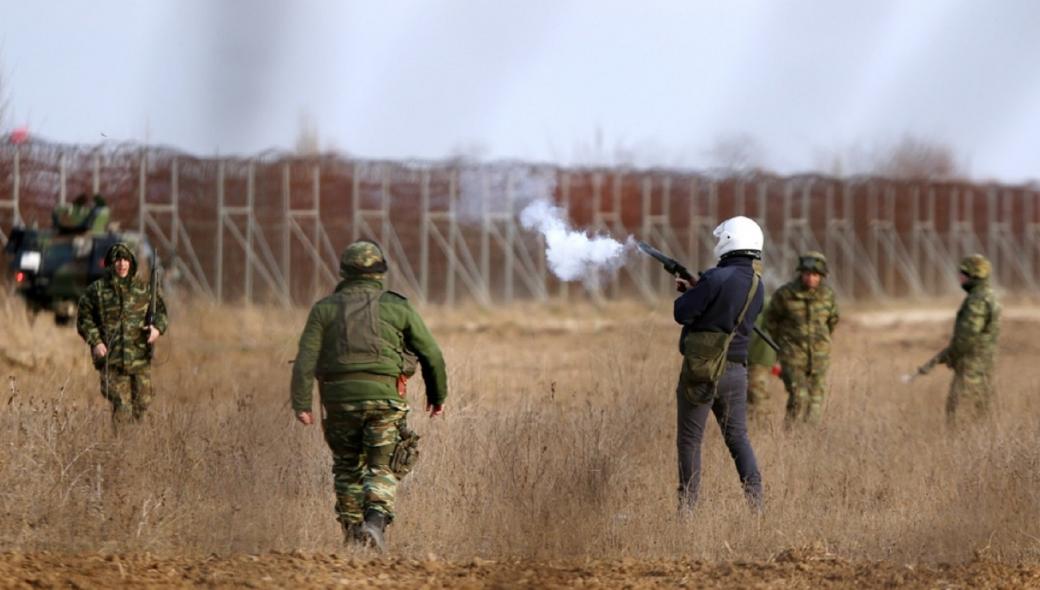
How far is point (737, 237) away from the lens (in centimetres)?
926

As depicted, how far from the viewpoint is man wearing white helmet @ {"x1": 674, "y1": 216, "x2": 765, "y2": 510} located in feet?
30.0

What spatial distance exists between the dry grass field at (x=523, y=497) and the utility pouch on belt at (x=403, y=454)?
42cm

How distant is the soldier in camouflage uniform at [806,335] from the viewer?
42.2 ft

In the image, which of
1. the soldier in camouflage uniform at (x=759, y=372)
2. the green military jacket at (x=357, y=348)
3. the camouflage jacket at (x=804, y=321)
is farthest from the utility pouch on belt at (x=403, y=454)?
the camouflage jacket at (x=804, y=321)

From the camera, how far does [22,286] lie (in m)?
22.9

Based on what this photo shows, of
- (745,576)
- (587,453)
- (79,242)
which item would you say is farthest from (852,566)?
(79,242)

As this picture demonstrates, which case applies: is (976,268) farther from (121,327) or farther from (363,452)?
(363,452)

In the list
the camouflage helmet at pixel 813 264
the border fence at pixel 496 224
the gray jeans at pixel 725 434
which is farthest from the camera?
the border fence at pixel 496 224

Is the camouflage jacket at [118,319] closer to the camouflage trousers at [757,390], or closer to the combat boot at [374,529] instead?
the combat boot at [374,529]

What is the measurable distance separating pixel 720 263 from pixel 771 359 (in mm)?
3760

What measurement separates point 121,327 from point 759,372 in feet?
15.5

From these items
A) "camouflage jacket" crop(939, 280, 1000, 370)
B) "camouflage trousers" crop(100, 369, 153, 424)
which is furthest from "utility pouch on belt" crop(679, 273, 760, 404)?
"camouflage jacket" crop(939, 280, 1000, 370)

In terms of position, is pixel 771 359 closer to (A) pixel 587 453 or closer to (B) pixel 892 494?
(B) pixel 892 494

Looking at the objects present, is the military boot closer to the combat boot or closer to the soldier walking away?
the combat boot
